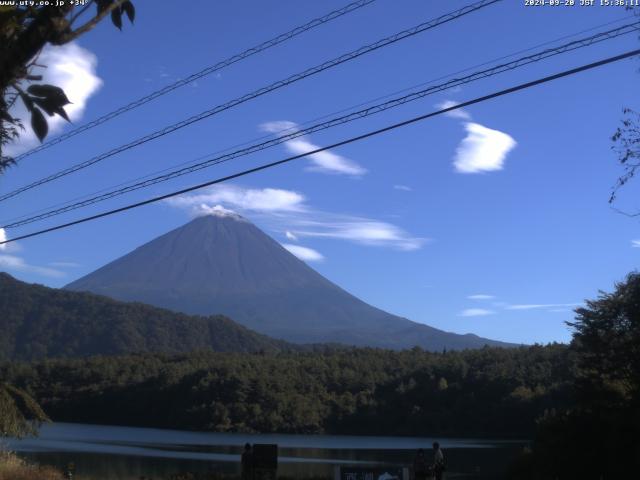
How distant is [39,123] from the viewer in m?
3.99

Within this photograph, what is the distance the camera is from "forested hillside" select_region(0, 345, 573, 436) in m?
76.2

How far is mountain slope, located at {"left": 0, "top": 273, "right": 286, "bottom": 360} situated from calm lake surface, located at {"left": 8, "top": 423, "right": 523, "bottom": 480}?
223 feet

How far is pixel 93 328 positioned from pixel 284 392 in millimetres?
A: 67386

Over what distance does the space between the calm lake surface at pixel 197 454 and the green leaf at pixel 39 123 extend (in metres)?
26.7

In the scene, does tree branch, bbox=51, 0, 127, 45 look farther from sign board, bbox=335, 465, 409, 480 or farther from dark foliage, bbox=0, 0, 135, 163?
sign board, bbox=335, 465, 409, 480

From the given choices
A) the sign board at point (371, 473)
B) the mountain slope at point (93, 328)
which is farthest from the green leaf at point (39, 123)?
the mountain slope at point (93, 328)

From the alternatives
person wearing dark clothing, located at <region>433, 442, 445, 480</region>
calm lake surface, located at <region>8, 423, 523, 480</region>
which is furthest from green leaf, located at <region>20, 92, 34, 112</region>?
calm lake surface, located at <region>8, 423, 523, 480</region>

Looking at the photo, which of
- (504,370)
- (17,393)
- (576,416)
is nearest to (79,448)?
(17,393)

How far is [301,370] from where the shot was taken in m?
93.4

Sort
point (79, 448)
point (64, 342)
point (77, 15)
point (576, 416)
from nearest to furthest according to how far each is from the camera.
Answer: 1. point (77, 15)
2. point (576, 416)
3. point (79, 448)
4. point (64, 342)

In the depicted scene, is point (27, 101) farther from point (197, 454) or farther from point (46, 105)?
point (197, 454)

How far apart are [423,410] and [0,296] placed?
4209 inches

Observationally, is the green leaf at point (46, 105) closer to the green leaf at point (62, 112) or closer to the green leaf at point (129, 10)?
the green leaf at point (62, 112)

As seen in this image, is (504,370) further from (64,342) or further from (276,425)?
(64,342)
